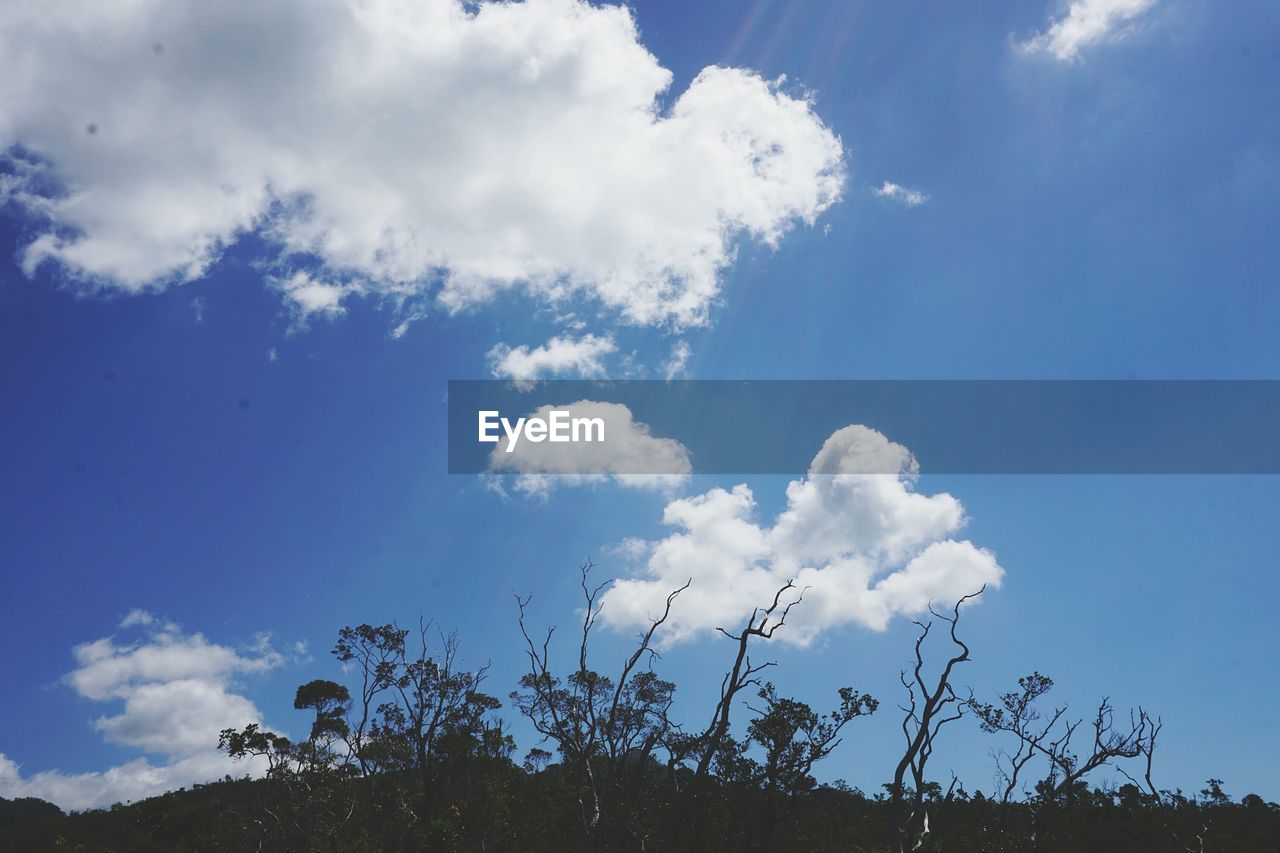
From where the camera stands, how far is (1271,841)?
149ft

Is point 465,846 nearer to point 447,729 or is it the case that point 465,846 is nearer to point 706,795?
point 447,729

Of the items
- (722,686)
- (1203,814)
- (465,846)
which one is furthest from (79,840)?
(1203,814)

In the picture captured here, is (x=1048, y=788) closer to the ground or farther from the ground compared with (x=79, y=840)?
farther from the ground

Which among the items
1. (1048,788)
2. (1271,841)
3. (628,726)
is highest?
(628,726)

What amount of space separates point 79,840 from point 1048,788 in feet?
231

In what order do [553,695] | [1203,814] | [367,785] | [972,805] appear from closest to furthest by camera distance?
[553,695]
[367,785]
[972,805]
[1203,814]

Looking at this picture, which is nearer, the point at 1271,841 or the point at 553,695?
the point at 553,695

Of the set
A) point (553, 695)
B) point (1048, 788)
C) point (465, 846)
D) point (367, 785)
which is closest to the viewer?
point (553, 695)

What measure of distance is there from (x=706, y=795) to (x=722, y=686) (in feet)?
25.1

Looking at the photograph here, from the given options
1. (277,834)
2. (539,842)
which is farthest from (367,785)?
(539,842)

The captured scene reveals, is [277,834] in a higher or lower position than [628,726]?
lower

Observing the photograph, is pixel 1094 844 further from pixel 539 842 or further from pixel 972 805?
pixel 539 842

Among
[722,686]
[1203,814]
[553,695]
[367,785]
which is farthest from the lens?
[1203,814]

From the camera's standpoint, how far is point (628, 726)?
34.4 metres
